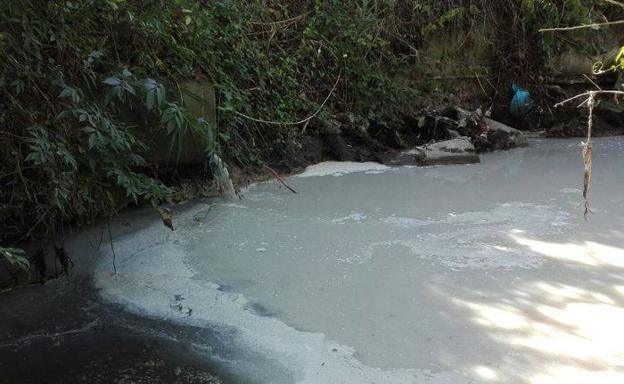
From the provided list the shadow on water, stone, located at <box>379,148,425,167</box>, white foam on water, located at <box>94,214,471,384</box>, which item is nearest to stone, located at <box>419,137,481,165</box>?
stone, located at <box>379,148,425,167</box>

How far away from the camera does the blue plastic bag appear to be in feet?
19.2

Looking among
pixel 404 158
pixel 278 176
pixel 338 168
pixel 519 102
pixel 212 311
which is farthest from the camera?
pixel 519 102

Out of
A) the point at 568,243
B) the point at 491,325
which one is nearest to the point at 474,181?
the point at 568,243

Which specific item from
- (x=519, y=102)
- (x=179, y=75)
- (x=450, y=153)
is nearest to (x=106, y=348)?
(x=179, y=75)

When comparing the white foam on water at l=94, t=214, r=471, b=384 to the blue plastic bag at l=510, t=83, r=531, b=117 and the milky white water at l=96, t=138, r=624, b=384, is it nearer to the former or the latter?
the milky white water at l=96, t=138, r=624, b=384

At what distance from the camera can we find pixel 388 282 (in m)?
2.26

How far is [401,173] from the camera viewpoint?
13.4 ft

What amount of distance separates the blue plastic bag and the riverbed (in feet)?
7.79

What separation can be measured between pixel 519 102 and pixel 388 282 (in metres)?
4.21

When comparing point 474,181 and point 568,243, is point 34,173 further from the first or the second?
point 474,181

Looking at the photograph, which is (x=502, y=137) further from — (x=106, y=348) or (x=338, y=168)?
(x=106, y=348)

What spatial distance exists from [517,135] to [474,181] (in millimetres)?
1630

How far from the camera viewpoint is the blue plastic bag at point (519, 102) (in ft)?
19.2

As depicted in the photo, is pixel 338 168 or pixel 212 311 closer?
pixel 212 311
